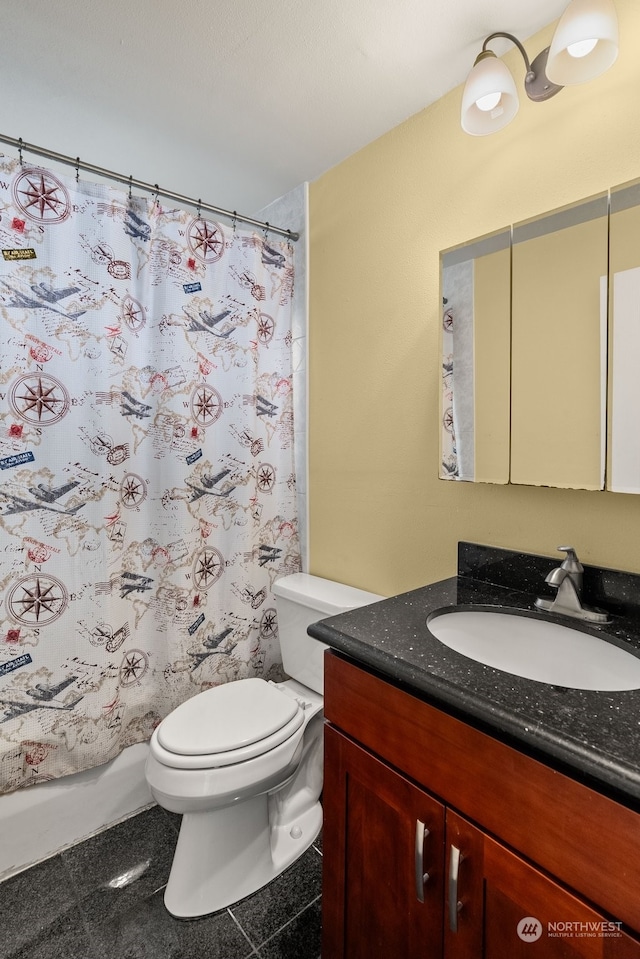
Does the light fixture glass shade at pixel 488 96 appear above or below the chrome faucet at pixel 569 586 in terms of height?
above

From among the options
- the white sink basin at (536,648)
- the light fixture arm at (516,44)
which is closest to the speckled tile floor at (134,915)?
the white sink basin at (536,648)

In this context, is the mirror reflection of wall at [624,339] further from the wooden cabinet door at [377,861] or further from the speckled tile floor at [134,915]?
the speckled tile floor at [134,915]

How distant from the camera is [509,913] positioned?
682 mm

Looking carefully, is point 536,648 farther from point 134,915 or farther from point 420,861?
point 134,915

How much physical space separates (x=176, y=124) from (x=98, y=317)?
0.65m

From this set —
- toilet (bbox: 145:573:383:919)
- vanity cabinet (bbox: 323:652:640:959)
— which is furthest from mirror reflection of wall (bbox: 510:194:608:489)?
toilet (bbox: 145:573:383:919)

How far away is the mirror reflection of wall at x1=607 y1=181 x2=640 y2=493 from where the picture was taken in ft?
3.32

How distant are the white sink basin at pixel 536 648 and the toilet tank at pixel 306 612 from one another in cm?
51

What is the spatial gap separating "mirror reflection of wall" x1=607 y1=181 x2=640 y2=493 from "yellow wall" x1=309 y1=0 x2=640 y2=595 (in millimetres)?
97

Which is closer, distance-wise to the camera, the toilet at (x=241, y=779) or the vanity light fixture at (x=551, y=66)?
the vanity light fixture at (x=551, y=66)

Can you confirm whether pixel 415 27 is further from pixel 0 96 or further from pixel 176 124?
pixel 0 96

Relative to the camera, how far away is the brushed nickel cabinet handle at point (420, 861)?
793 millimetres

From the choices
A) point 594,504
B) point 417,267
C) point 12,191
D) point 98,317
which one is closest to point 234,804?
point 594,504

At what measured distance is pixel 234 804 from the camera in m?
1.28
